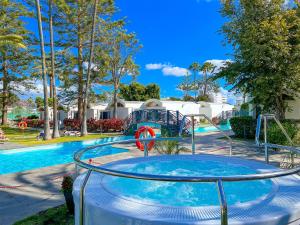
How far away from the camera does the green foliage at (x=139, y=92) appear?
1916 inches

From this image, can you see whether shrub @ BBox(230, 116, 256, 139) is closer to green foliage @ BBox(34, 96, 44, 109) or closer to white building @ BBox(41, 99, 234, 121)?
white building @ BBox(41, 99, 234, 121)

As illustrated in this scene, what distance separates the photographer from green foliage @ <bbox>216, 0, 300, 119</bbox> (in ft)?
42.5

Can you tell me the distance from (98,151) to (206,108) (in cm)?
2530

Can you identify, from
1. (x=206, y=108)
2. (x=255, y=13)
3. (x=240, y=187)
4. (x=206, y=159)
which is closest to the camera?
(x=240, y=187)

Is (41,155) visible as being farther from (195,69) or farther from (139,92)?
(195,69)

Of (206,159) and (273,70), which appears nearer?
(206,159)

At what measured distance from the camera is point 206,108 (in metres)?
36.7

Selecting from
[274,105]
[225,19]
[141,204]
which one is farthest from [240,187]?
[225,19]

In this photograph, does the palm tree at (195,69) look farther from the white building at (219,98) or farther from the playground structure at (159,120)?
the playground structure at (159,120)

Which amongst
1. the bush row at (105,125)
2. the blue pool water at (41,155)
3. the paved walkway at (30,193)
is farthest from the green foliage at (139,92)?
the paved walkway at (30,193)

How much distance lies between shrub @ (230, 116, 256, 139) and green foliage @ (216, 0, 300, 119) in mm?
1159

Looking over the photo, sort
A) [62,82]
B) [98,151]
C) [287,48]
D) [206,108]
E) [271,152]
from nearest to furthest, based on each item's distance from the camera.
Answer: [271,152]
[287,48]
[98,151]
[62,82]
[206,108]

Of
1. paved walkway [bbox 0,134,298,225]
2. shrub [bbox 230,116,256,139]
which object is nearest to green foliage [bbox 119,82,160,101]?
shrub [bbox 230,116,256,139]

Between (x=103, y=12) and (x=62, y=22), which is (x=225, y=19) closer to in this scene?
(x=103, y=12)
